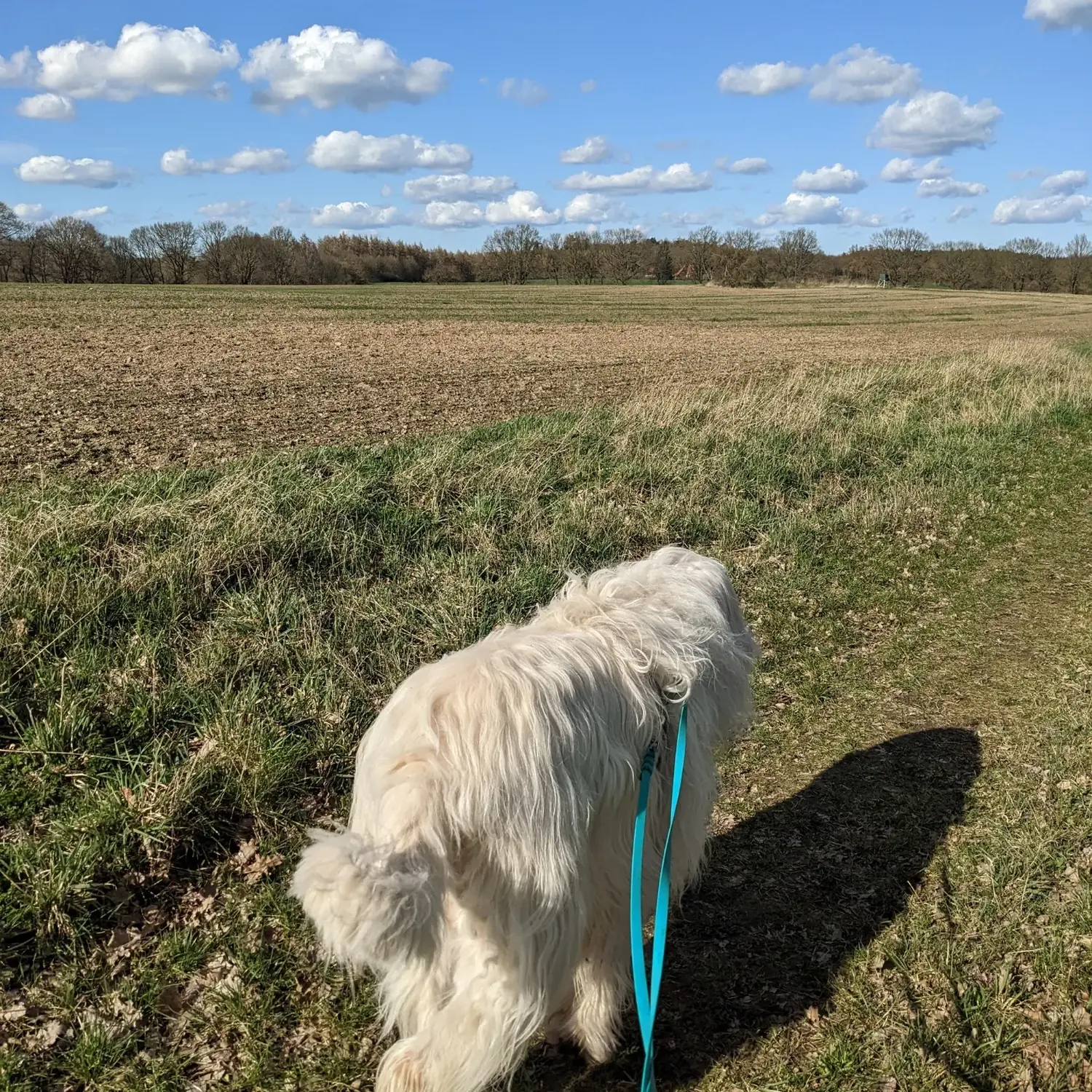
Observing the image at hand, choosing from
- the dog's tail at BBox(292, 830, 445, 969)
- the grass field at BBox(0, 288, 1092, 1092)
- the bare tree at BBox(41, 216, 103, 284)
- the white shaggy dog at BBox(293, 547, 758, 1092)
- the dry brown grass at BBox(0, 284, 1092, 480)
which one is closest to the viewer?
the dog's tail at BBox(292, 830, 445, 969)

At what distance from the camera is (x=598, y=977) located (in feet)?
9.50

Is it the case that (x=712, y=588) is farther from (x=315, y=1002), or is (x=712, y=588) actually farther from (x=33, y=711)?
(x=33, y=711)

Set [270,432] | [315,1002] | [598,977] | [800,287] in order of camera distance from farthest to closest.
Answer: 1. [800,287]
2. [270,432]
3. [315,1002]
4. [598,977]

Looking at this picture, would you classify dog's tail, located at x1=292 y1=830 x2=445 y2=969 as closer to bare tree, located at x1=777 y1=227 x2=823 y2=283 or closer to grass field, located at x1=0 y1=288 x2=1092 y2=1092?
grass field, located at x1=0 y1=288 x2=1092 y2=1092

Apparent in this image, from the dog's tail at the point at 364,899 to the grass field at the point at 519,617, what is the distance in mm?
1376

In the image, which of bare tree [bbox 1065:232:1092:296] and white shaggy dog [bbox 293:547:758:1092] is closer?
white shaggy dog [bbox 293:547:758:1092]

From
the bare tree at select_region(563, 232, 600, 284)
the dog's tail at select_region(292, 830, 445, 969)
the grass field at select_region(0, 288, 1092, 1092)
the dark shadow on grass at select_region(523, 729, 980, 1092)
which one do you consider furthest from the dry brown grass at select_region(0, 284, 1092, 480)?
the bare tree at select_region(563, 232, 600, 284)

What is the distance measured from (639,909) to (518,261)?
322 feet

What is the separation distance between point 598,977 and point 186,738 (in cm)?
262

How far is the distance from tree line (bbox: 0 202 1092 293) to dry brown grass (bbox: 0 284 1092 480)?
23.5 m

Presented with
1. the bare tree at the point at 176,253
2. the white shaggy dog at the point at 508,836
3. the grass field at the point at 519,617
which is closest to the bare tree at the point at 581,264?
the bare tree at the point at 176,253

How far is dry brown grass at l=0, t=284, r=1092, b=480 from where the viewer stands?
38.9 ft

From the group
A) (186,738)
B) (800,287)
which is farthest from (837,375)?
(800,287)

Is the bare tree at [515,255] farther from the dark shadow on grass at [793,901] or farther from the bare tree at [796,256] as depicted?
the dark shadow on grass at [793,901]
